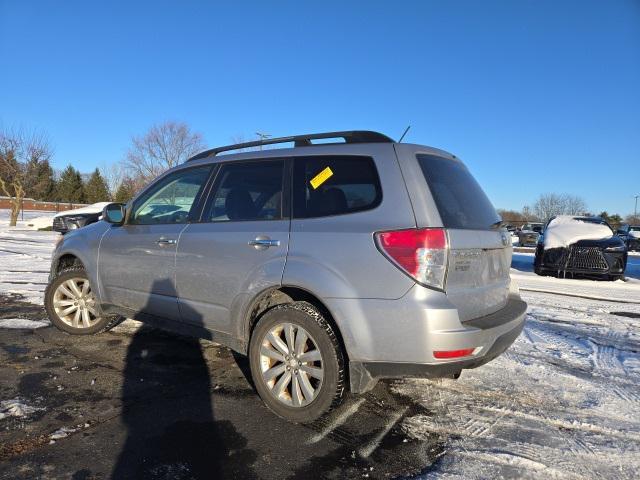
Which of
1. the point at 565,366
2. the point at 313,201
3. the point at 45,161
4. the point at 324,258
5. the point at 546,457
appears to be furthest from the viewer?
the point at 45,161

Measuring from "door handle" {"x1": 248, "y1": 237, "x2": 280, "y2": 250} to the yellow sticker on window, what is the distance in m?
0.49

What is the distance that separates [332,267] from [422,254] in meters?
0.59

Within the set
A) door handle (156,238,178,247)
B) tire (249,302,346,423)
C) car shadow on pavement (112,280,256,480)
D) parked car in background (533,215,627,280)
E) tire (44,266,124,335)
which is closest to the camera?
car shadow on pavement (112,280,256,480)

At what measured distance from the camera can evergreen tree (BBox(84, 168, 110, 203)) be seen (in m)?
68.6

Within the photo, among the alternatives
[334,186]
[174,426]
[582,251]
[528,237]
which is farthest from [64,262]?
[528,237]

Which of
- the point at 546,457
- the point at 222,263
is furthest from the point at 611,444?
the point at 222,263

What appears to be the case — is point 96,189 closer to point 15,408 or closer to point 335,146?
point 15,408

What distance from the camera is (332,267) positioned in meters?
3.02

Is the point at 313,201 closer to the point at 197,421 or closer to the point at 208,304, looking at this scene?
the point at 208,304

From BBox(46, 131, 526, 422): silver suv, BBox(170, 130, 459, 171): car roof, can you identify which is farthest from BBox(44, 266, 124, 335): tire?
BBox(170, 130, 459, 171): car roof

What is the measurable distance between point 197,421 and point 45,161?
32397 millimetres

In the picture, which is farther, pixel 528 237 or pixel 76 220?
pixel 528 237

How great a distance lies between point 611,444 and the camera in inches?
115

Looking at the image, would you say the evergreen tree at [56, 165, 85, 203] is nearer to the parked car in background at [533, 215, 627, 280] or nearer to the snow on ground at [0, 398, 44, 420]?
the parked car in background at [533, 215, 627, 280]
